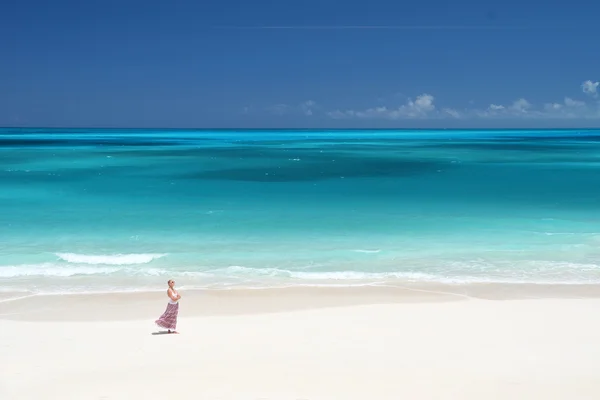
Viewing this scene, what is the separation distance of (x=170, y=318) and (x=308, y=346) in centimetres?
218

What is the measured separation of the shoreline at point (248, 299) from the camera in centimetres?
1085

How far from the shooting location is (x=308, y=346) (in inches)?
350

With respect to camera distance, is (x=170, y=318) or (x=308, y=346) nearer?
(x=308, y=346)

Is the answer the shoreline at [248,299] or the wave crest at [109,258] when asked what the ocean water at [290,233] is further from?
the shoreline at [248,299]

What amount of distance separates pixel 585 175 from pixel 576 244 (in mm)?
30634

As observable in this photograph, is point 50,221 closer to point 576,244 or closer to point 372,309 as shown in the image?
point 372,309

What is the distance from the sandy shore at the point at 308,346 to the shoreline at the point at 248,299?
37 mm

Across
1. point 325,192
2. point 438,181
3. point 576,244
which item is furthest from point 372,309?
point 438,181

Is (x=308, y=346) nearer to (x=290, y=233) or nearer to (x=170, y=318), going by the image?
(x=170, y=318)

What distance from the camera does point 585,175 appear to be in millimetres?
45219

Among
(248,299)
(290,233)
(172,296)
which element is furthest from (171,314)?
(290,233)

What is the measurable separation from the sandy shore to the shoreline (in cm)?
4

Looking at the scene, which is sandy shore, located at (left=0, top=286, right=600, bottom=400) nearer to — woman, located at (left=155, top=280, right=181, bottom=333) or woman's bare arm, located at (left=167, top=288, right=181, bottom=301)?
woman, located at (left=155, top=280, right=181, bottom=333)

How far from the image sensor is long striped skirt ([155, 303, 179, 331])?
9348 mm
